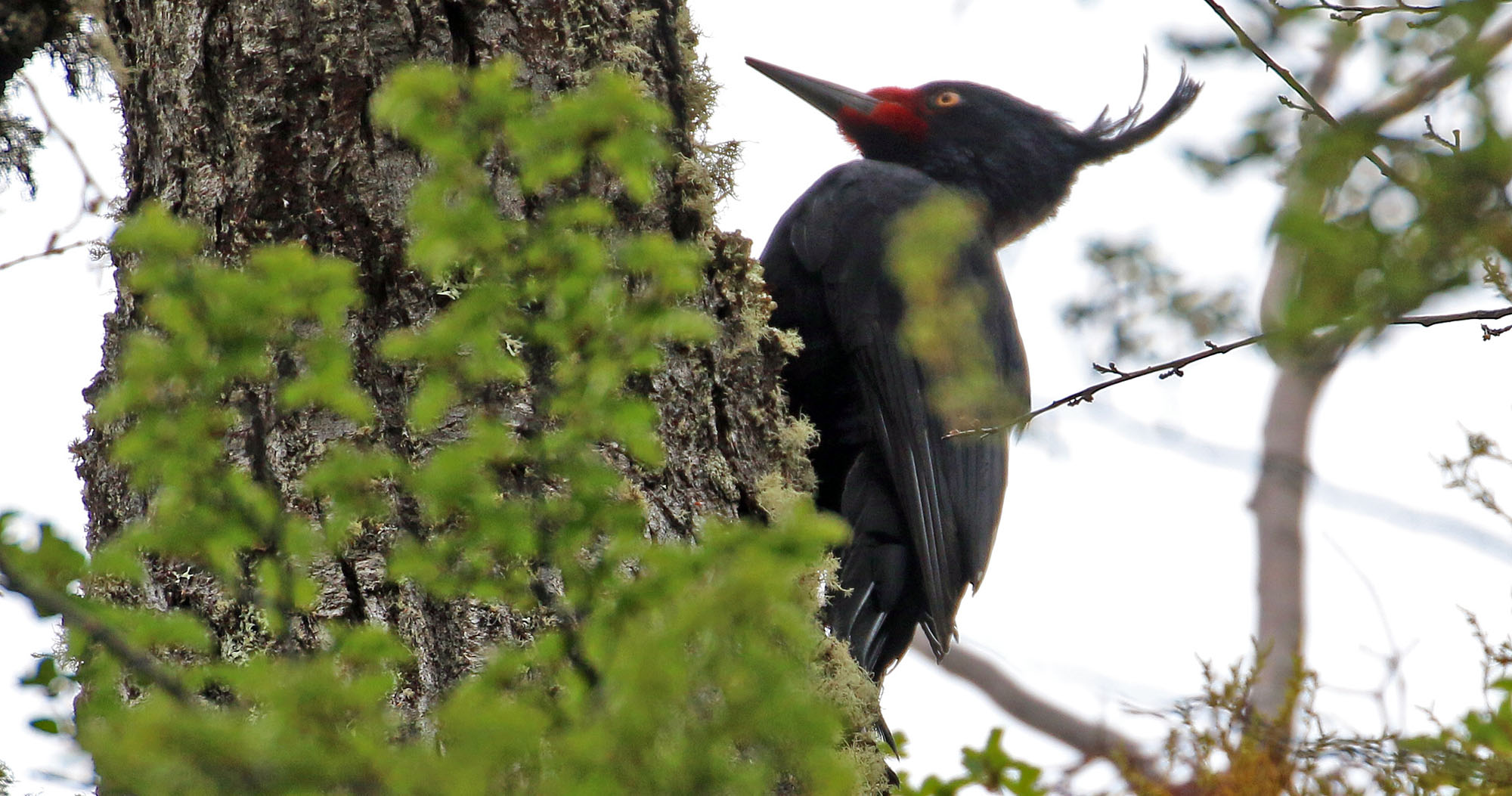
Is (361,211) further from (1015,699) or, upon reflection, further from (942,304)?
(1015,699)

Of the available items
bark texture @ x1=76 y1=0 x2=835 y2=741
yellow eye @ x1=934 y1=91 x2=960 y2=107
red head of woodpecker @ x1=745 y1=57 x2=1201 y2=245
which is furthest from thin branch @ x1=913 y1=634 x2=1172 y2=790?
bark texture @ x1=76 y1=0 x2=835 y2=741

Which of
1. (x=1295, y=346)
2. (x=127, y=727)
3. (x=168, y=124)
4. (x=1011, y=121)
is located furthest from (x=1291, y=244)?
(x=1011, y=121)

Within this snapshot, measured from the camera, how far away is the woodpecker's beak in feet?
14.0

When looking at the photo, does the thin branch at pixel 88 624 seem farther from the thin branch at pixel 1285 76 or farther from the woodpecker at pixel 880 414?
the woodpecker at pixel 880 414

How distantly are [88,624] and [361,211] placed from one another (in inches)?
44.4

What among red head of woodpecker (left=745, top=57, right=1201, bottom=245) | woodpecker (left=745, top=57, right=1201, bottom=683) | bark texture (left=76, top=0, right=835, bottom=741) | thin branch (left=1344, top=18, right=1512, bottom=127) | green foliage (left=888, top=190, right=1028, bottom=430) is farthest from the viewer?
red head of woodpecker (left=745, top=57, right=1201, bottom=245)

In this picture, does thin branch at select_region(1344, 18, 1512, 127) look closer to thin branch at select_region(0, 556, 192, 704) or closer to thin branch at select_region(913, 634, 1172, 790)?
thin branch at select_region(0, 556, 192, 704)

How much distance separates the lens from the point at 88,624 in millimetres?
967

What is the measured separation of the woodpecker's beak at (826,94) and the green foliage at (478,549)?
10.1ft

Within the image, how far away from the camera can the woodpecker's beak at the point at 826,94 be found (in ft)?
14.0

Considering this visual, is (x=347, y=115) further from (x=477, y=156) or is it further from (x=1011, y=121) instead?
(x=1011, y=121)

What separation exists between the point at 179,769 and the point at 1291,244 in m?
0.80

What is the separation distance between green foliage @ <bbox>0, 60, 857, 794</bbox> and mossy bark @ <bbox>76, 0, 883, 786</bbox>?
0.45m

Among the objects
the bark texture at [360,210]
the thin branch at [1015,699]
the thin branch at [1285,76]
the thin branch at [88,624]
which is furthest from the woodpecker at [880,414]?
the thin branch at [1015,699]
